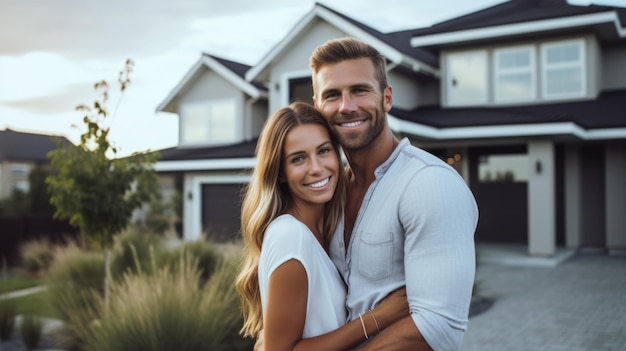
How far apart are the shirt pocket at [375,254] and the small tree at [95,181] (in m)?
6.26

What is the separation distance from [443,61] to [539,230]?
5582 millimetres

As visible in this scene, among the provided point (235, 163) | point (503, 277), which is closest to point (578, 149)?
point (503, 277)

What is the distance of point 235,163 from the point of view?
651 inches

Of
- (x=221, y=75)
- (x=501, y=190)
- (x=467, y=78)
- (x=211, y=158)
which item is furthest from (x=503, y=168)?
(x=221, y=75)

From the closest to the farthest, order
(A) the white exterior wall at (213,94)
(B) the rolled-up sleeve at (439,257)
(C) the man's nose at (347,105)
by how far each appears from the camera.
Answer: (B) the rolled-up sleeve at (439,257) → (C) the man's nose at (347,105) → (A) the white exterior wall at (213,94)

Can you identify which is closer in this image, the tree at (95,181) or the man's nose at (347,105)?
the man's nose at (347,105)

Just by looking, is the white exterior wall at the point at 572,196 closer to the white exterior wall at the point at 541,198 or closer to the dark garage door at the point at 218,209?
the white exterior wall at the point at 541,198

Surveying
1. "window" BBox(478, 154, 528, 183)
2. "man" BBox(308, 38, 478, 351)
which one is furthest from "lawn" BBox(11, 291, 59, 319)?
"window" BBox(478, 154, 528, 183)

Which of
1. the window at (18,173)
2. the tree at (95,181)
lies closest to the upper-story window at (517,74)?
the tree at (95,181)

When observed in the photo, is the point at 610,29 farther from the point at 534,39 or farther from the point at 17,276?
the point at 17,276

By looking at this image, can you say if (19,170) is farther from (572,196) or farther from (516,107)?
(572,196)

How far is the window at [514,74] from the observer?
15523 mm

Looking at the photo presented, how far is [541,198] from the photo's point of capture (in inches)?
547

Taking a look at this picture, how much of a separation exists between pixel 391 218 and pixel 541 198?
1285cm
